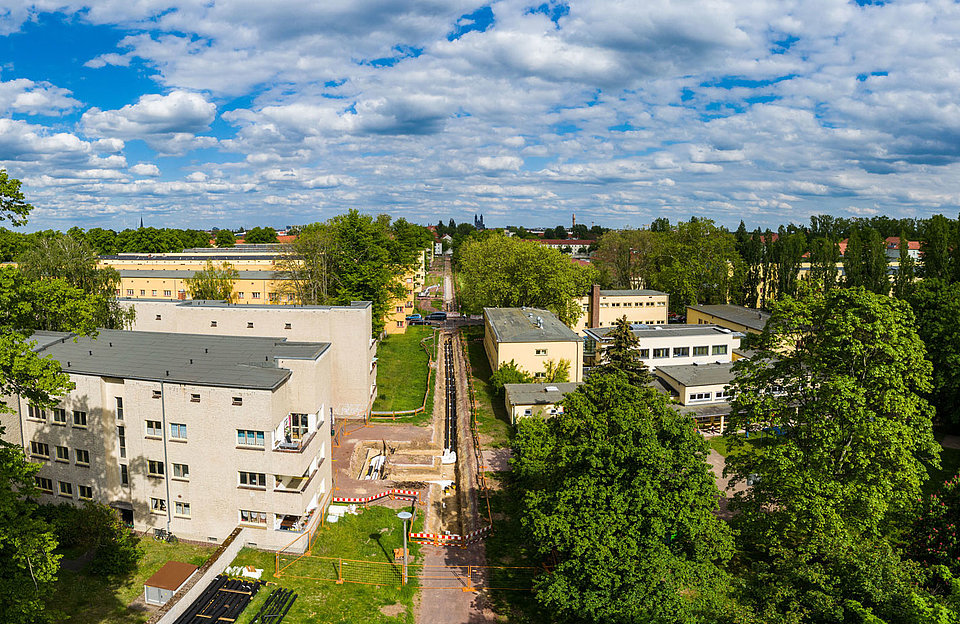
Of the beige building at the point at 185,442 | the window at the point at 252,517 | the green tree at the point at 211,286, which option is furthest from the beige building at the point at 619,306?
the window at the point at 252,517

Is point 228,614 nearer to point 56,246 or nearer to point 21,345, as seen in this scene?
point 21,345

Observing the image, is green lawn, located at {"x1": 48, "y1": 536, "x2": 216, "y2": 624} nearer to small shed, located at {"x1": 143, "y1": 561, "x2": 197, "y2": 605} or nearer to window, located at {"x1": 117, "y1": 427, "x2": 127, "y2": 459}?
small shed, located at {"x1": 143, "y1": 561, "x2": 197, "y2": 605}

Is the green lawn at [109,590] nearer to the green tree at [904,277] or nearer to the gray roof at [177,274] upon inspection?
the gray roof at [177,274]

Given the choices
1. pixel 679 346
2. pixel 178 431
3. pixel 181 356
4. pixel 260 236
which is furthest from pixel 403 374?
pixel 260 236

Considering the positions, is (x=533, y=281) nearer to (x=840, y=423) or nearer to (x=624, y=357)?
(x=624, y=357)

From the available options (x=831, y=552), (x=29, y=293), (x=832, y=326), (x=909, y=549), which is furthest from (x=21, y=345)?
(x=909, y=549)
